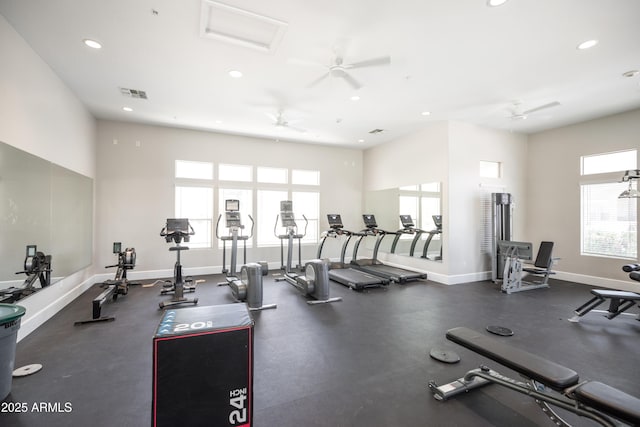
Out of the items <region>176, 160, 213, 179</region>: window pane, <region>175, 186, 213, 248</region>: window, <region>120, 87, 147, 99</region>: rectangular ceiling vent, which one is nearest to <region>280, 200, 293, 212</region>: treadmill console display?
<region>175, 186, 213, 248</region>: window

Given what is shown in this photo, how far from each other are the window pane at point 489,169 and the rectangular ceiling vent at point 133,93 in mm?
7343

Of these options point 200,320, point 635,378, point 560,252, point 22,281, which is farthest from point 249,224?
point 560,252

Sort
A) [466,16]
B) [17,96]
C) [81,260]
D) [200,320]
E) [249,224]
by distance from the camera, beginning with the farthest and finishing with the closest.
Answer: [249,224] < [81,260] < [17,96] < [466,16] < [200,320]

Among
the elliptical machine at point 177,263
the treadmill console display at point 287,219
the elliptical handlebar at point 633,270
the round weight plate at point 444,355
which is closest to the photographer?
the round weight plate at point 444,355

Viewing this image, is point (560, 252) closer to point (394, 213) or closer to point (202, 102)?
point (394, 213)

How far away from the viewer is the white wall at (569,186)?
5.74 metres

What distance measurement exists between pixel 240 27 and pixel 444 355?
4.34 meters

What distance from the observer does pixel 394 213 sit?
7.97 m

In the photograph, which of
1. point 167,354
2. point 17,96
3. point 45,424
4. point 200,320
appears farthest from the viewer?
point 17,96

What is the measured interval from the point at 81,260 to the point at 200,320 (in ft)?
17.3

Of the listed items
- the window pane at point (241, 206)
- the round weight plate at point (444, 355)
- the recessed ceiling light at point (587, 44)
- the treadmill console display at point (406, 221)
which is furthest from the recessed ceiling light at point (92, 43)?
the treadmill console display at point (406, 221)

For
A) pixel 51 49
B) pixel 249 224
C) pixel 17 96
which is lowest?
pixel 249 224

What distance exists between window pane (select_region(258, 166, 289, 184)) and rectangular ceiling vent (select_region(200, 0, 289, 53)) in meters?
4.51

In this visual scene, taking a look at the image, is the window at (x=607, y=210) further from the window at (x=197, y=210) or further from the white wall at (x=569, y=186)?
the window at (x=197, y=210)
